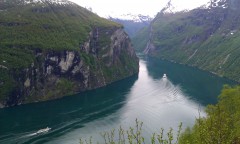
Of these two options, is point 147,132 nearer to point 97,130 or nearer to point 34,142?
point 97,130

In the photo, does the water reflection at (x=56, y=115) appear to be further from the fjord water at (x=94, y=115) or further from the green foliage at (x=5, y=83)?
the green foliage at (x=5, y=83)

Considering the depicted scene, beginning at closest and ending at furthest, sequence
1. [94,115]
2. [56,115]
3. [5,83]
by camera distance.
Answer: [94,115] → [56,115] → [5,83]

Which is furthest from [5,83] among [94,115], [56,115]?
[94,115]

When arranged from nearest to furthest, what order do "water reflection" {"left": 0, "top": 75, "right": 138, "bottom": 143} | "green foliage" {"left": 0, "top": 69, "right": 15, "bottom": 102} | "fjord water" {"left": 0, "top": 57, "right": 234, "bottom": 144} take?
1. "fjord water" {"left": 0, "top": 57, "right": 234, "bottom": 144}
2. "water reflection" {"left": 0, "top": 75, "right": 138, "bottom": 143}
3. "green foliage" {"left": 0, "top": 69, "right": 15, "bottom": 102}

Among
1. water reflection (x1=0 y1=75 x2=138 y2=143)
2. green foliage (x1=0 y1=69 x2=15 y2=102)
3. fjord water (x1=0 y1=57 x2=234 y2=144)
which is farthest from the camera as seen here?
green foliage (x1=0 y1=69 x2=15 y2=102)

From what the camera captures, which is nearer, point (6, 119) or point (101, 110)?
point (6, 119)

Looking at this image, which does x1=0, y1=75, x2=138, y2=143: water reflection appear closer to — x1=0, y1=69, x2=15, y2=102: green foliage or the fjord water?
the fjord water

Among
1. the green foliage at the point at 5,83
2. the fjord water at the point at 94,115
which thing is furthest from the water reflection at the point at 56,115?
the green foliage at the point at 5,83

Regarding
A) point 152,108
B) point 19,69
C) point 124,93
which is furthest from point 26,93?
point 152,108

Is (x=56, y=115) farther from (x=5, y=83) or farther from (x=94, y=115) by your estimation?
(x=5, y=83)

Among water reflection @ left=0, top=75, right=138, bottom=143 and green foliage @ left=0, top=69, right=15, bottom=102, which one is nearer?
water reflection @ left=0, top=75, right=138, bottom=143

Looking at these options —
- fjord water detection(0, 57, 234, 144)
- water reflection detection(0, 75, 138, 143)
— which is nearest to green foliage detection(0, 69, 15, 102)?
fjord water detection(0, 57, 234, 144)
